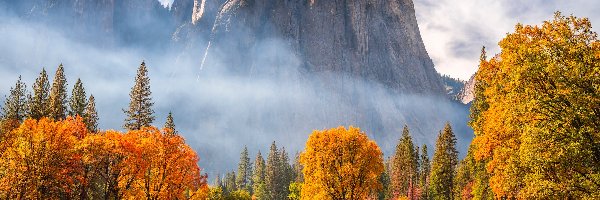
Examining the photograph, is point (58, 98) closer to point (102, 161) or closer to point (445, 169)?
point (102, 161)

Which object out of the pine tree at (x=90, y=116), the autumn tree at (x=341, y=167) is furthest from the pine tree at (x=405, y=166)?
the pine tree at (x=90, y=116)

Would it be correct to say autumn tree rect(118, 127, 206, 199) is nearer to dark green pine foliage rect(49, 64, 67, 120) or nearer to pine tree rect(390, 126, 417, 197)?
dark green pine foliage rect(49, 64, 67, 120)

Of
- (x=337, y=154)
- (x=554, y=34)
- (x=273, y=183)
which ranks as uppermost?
(x=273, y=183)

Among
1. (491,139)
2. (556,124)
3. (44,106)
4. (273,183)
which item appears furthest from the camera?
(273,183)

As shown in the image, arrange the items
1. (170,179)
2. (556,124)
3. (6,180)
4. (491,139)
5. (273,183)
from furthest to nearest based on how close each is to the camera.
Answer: (273,183) < (170,179) < (6,180) < (491,139) < (556,124)

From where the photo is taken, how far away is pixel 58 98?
69750 mm

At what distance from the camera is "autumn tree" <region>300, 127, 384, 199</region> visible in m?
40.7

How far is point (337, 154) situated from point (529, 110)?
24.1m

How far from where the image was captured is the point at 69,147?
39906 mm

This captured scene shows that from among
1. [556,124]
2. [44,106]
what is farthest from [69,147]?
[556,124]

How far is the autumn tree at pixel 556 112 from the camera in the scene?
676 inches

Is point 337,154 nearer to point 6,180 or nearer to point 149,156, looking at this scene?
point 149,156

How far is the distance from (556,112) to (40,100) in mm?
70747

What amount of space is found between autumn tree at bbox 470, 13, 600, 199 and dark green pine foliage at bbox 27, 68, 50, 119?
6639 centimetres
